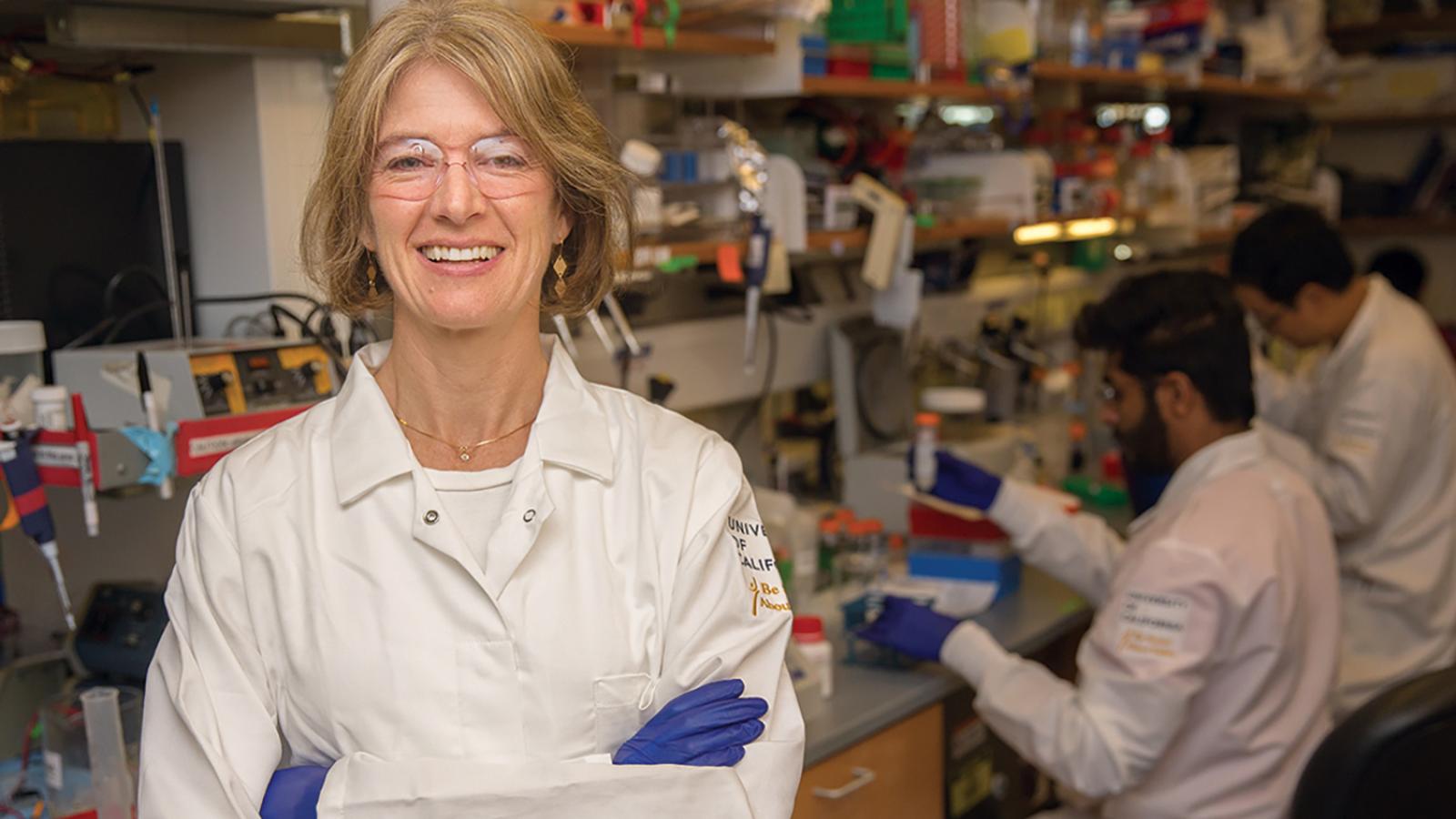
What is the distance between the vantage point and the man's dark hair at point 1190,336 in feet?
7.86

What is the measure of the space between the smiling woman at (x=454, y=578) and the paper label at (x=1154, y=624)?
914mm

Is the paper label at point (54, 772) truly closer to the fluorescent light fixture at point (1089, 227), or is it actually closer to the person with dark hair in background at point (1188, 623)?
the person with dark hair in background at point (1188, 623)

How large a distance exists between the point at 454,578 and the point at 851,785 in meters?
1.07

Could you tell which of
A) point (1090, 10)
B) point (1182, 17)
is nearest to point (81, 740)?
point (1090, 10)

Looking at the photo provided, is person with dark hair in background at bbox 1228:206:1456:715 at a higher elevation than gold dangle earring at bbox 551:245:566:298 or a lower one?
lower

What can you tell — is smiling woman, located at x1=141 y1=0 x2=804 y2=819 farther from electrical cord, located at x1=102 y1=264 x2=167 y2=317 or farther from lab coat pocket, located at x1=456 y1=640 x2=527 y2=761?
electrical cord, located at x1=102 y1=264 x2=167 y2=317

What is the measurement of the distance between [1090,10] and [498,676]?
10.4 feet

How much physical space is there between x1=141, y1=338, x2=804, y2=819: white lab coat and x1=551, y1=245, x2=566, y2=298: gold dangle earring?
0.17m

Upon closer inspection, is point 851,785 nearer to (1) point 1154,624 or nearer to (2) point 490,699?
(1) point 1154,624

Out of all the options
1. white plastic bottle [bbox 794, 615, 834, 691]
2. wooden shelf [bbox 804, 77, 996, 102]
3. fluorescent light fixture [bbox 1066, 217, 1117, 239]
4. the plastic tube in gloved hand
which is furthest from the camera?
fluorescent light fixture [bbox 1066, 217, 1117, 239]

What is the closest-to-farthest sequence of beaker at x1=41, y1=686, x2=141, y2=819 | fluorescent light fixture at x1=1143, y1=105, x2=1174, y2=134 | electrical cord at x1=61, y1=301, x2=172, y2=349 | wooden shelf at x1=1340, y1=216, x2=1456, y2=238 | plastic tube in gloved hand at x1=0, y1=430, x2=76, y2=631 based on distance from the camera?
plastic tube in gloved hand at x1=0, y1=430, x2=76, y2=631 < beaker at x1=41, y1=686, x2=141, y2=819 < electrical cord at x1=61, y1=301, x2=172, y2=349 < fluorescent light fixture at x1=1143, y1=105, x2=1174, y2=134 < wooden shelf at x1=1340, y1=216, x2=1456, y2=238

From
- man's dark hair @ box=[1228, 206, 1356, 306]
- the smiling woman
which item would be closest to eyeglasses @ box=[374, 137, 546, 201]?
the smiling woman

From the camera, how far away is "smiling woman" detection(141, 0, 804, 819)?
132 centimetres

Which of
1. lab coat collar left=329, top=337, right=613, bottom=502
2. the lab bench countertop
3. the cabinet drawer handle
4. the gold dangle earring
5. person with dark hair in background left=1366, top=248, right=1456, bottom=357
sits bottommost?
the cabinet drawer handle
